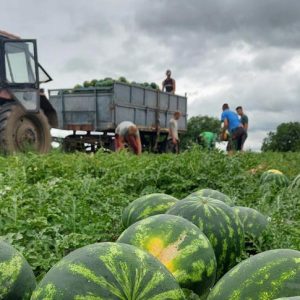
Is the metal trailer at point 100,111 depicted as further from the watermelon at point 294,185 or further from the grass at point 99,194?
the watermelon at point 294,185

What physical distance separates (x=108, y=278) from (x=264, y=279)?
1.61 feet

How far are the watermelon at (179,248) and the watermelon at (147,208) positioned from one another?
41.4 inches

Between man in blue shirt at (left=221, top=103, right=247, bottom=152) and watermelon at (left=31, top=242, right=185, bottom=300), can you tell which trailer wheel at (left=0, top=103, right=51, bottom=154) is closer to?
man in blue shirt at (left=221, top=103, right=247, bottom=152)

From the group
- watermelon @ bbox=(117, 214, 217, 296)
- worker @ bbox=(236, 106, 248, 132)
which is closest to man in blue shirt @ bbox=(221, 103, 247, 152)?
worker @ bbox=(236, 106, 248, 132)

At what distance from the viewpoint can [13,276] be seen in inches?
83.2

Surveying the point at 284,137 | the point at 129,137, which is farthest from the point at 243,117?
the point at 284,137

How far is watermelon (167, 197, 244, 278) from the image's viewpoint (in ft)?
9.44

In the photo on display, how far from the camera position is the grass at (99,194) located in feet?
11.3

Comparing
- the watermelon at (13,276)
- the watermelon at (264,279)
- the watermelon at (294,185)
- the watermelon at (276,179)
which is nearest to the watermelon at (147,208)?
the watermelon at (13,276)

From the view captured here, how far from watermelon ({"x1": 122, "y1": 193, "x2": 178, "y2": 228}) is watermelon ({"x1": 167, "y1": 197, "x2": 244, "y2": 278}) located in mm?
398

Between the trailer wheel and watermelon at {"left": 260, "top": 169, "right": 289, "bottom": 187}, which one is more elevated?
the trailer wheel

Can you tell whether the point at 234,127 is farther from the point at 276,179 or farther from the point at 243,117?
the point at 276,179

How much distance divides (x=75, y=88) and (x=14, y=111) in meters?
8.01

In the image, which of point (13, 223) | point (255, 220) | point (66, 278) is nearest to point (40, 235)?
point (13, 223)
